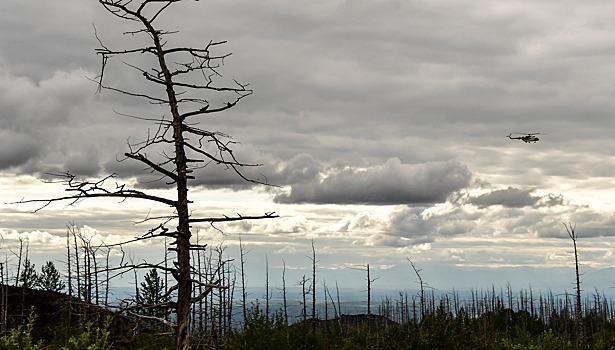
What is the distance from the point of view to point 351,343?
32500 millimetres

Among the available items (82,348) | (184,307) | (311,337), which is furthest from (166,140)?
(311,337)

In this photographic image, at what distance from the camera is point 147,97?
10.7m

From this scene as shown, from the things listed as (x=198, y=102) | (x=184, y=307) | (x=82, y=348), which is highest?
(x=198, y=102)

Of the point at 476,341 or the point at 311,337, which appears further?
the point at 311,337

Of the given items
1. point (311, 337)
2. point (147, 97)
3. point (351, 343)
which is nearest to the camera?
point (147, 97)

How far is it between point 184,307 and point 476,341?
73.9 feet

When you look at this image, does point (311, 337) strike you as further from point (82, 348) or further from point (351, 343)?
point (82, 348)

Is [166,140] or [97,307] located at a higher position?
[166,140]

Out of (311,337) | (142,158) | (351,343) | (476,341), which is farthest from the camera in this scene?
(311,337)

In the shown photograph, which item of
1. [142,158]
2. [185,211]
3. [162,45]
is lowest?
[185,211]

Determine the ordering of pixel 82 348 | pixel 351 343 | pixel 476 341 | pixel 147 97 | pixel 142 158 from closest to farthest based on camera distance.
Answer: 1. pixel 142 158
2. pixel 147 97
3. pixel 82 348
4. pixel 476 341
5. pixel 351 343

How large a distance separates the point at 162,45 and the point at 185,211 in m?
2.77

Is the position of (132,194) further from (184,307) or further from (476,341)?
(476,341)

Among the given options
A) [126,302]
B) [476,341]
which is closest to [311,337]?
[476,341]
